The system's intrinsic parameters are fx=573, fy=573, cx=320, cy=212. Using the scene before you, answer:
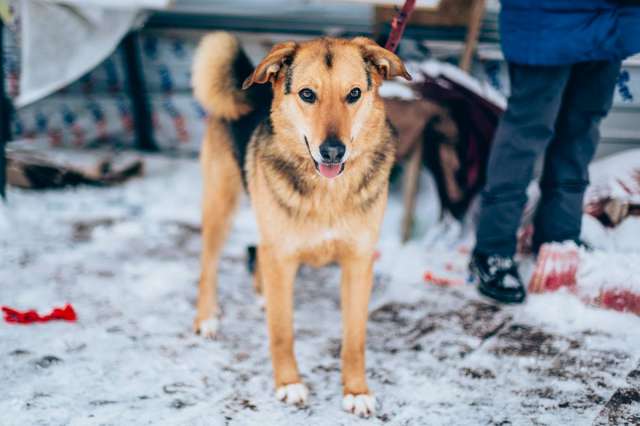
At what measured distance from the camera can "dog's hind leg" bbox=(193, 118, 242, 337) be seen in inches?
107

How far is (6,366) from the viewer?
7.25ft

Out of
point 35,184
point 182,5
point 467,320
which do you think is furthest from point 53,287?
point 182,5

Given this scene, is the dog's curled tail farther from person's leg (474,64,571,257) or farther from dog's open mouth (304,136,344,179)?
person's leg (474,64,571,257)

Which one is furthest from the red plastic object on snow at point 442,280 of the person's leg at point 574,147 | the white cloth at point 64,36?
the white cloth at point 64,36

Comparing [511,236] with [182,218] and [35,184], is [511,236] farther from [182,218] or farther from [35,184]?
[35,184]

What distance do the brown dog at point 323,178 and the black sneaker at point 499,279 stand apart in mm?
920

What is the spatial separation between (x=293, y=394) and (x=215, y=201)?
1.06 meters

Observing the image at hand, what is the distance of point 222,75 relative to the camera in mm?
2611

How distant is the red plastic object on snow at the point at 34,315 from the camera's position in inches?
100

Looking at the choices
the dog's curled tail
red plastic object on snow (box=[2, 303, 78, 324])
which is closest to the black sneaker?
the dog's curled tail

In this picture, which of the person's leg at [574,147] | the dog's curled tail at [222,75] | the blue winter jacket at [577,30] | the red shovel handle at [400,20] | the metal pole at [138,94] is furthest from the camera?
the metal pole at [138,94]

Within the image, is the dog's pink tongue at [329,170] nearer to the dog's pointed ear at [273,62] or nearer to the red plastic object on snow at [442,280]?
the dog's pointed ear at [273,62]

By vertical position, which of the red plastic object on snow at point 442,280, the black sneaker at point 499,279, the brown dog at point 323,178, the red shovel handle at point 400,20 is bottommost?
the red plastic object on snow at point 442,280

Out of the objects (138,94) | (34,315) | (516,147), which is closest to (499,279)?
(516,147)
